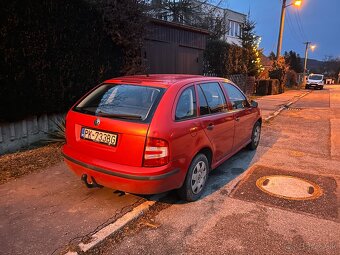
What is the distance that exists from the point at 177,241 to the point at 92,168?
1309 millimetres

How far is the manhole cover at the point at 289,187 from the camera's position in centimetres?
441

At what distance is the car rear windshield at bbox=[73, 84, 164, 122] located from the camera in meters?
3.56

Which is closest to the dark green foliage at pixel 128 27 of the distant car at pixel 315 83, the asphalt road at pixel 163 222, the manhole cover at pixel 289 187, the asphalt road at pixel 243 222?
the asphalt road at pixel 163 222

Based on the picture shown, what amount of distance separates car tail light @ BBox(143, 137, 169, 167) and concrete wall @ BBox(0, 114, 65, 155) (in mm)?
3674

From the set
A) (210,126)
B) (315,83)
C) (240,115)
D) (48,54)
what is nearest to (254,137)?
(240,115)

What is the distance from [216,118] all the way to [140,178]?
163 cm

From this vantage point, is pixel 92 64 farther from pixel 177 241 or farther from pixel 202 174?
pixel 177 241

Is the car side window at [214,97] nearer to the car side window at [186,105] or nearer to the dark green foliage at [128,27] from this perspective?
the car side window at [186,105]

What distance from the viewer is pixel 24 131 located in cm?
612

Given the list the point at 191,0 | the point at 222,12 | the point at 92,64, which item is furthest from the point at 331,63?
the point at 92,64

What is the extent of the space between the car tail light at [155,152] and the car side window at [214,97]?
1295mm

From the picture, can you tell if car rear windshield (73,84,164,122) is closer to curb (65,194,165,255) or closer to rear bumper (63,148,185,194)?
rear bumper (63,148,185,194)

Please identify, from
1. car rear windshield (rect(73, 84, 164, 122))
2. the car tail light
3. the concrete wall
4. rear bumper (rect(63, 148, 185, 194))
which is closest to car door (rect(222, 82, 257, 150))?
car rear windshield (rect(73, 84, 164, 122))

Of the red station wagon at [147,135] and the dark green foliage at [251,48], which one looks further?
the dark green foliage at [251,48]
